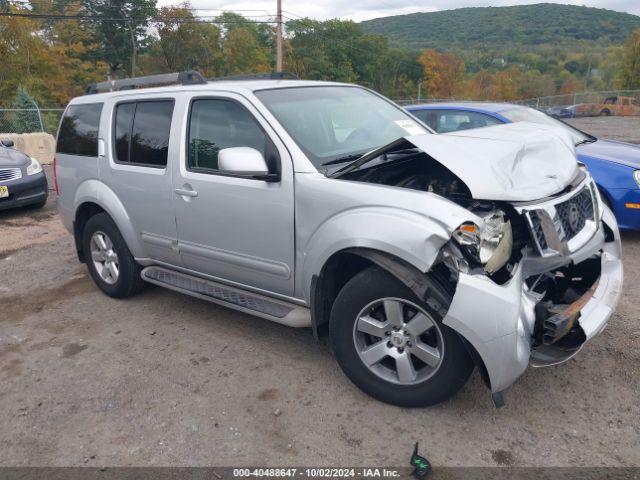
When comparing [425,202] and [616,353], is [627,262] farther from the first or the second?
[425,202]

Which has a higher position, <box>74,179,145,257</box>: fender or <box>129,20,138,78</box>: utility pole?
<box>129,20,138,78</box>: utility pole

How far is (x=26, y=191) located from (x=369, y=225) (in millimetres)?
7594

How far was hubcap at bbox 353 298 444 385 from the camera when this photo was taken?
2.89 m

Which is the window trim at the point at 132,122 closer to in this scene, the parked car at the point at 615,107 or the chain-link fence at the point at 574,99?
the chain-link fence at the point at 574,99

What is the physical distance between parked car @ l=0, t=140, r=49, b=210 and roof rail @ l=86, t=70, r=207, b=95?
4006 mm

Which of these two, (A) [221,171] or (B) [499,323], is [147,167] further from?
(B) [499,323]

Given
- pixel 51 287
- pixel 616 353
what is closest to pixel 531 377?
pixel 616 353

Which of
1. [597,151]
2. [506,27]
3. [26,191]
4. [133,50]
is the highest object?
[506,27]

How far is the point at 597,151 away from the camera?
5992mm

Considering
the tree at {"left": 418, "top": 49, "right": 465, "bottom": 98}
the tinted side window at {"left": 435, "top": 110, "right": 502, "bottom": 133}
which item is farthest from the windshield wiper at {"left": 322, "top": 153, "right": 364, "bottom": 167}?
the tree at {"left": 418, "top": 49, "right": 465, "bottom": 98}

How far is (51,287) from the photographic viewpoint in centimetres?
543

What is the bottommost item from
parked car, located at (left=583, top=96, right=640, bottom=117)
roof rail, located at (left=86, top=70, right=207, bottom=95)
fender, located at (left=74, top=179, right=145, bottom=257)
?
parked car, located at (left=583, top=96, right=640, bottom=117)

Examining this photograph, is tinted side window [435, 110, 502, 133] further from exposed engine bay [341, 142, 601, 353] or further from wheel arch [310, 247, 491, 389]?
wheel arch [310, 247, 491, 389]

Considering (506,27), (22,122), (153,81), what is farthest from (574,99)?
(506,27)
